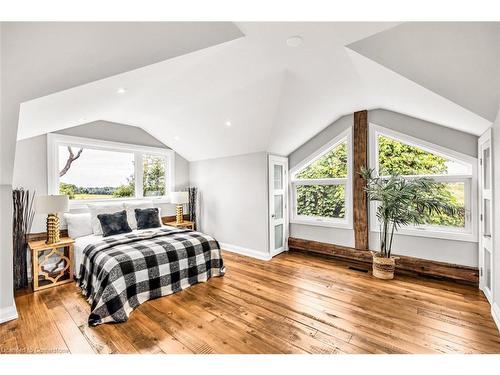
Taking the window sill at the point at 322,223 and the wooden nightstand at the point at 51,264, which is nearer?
the wooden nightstand at the point at 51,264

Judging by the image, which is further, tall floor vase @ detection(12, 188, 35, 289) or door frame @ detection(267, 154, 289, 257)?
door frame @ detection(267, 154, 289, 257)

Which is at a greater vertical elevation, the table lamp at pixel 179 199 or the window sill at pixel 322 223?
the table lamp at pixel 179 199

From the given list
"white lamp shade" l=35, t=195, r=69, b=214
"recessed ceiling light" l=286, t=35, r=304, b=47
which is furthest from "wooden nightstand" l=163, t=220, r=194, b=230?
"recessed ceiling light" l=286, t=35, r=304, b=47

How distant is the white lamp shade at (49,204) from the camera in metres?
2.95

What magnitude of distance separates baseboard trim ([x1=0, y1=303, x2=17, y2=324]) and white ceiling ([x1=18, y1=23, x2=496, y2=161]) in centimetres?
180

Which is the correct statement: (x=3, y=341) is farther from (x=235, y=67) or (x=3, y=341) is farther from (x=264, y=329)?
(x=235, y=67)

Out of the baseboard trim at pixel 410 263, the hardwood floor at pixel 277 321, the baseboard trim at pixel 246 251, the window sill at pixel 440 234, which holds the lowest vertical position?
the hardwood floor at pixel 277 321

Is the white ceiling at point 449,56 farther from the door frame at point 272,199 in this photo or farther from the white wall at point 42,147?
the white wall at point 42,147

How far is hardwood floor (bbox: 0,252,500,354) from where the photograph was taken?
1877 mm

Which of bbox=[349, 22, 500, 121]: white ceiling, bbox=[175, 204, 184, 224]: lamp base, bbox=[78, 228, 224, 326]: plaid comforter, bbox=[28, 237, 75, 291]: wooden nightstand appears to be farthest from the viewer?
bbox=[175, 204, 184, 224]: lamp base

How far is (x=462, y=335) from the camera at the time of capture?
1999 millimetres

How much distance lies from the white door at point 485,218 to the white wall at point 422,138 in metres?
0.22

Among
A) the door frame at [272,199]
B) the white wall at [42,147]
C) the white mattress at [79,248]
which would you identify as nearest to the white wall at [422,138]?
the door frame at [272,199]

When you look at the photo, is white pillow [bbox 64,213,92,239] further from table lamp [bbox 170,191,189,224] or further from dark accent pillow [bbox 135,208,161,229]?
table lamp [bbox 170,191,189,224]
